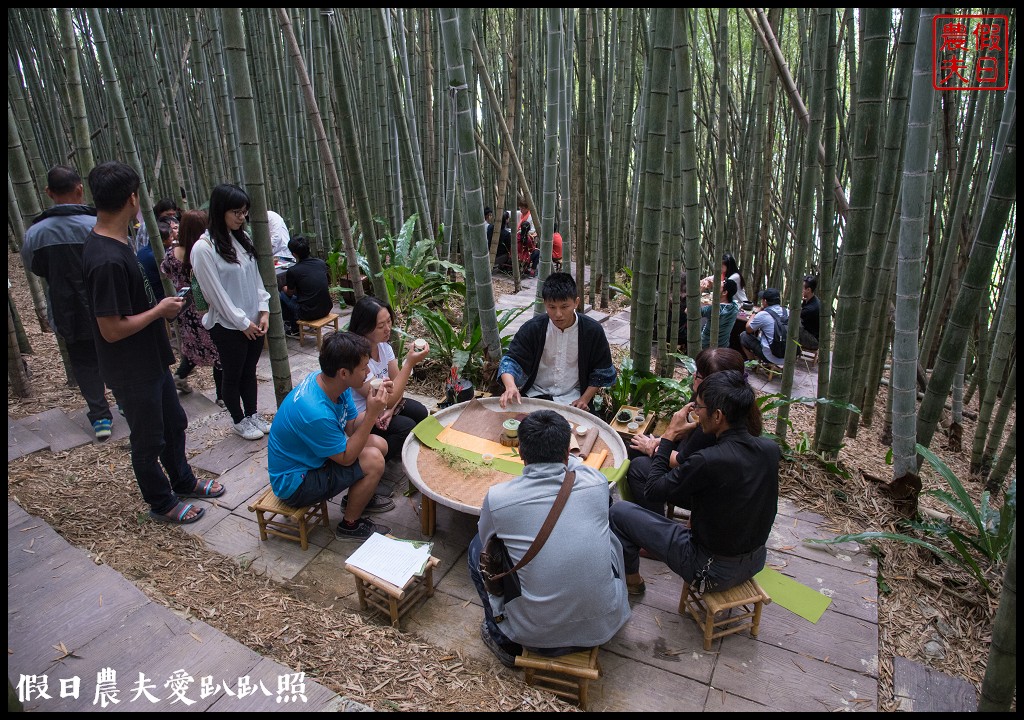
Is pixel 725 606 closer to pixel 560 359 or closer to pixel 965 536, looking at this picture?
pixel 965 536

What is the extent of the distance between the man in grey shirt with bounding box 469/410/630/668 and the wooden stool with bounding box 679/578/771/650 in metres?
0.35

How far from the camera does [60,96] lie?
6.64m

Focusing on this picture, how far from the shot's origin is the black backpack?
17.6ft

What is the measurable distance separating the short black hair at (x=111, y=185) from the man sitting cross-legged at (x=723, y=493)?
2287mm

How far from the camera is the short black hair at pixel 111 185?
7.39 feet

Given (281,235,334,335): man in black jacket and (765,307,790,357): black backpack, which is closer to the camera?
(281,235,334,335): man in black jacket

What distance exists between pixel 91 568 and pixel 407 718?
1525 mm

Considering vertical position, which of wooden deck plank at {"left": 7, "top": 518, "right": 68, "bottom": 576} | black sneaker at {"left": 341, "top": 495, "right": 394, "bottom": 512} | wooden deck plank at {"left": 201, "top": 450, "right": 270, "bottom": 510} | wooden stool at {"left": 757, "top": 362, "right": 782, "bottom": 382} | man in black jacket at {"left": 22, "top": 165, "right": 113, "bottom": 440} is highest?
man in black jacket at {"left": 22, "top": 165, "right": 113, "bottom": 440}

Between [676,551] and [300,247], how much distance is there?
3.96 metres

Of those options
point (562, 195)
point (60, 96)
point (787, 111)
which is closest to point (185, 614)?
point (562, 195)

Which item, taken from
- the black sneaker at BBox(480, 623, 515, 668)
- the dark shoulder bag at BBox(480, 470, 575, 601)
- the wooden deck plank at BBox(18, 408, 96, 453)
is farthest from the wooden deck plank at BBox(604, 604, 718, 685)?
the wooden deck plank at BBox(18, 408, 96, 453)

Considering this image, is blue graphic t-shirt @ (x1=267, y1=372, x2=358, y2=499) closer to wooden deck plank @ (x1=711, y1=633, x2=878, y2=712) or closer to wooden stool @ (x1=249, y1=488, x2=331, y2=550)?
wooden stool @ (x1=249, y1=488, x2=331, y2=550)

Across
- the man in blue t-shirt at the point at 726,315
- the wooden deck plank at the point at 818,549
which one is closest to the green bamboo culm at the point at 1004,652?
the wooden deck plank at the point at 818,549

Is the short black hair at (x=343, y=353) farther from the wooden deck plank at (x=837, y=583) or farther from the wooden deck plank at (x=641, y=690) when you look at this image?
the wooden deck plank at (x=837, y=583)
